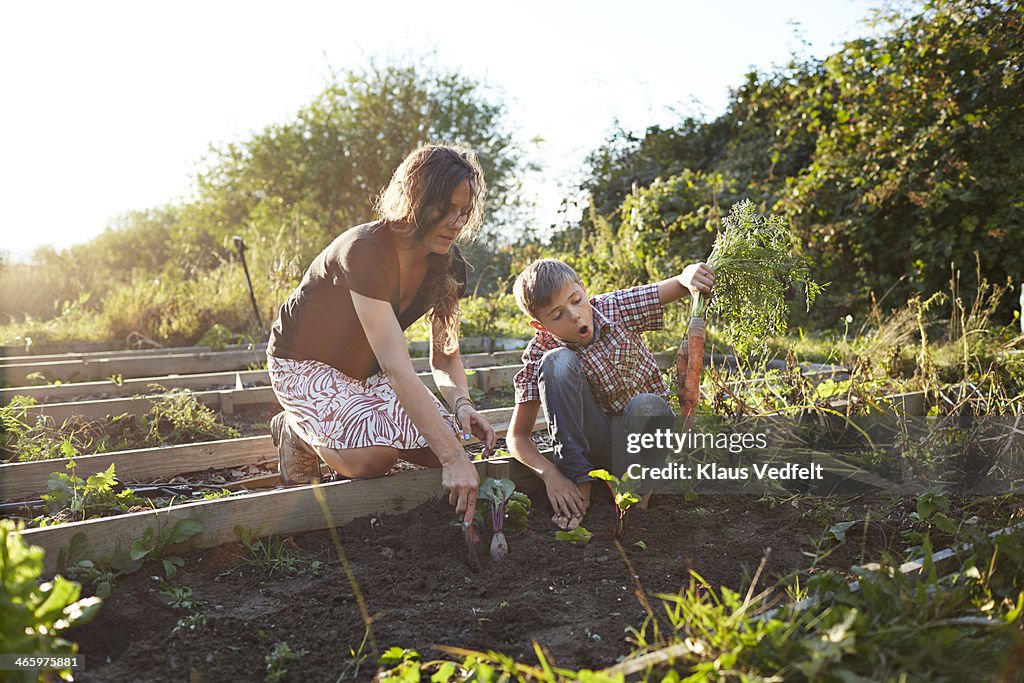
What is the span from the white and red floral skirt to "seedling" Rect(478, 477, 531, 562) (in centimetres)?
38

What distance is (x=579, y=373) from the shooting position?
2.44 m

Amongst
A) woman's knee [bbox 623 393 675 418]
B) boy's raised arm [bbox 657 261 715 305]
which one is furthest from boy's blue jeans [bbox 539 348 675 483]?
boy's raised arm [bbox 657 261 715 305]

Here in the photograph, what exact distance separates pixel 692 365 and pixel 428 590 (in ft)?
3.84

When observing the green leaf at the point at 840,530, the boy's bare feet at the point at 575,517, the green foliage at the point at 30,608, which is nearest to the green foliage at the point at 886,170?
the boy's bare feet at the point at 575,517

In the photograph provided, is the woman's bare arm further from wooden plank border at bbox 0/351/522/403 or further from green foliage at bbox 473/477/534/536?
wooden plank border at bbox 0/351/522/403

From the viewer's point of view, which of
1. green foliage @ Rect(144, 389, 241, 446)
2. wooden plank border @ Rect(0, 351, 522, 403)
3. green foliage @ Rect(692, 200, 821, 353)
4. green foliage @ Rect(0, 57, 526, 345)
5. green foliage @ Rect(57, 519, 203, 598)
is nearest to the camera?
green foliage @ Rect(57, 519, 203, 598)

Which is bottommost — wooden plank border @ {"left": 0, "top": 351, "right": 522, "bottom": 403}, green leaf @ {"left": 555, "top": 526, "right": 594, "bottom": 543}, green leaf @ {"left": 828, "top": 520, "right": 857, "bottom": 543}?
green leaf @ {"left": 828, "top": 520, "right": 857, "bottom": 543}

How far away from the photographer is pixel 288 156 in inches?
526

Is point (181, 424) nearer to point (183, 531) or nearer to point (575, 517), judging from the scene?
point (183, 531)

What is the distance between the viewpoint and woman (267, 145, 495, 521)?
2262 mm

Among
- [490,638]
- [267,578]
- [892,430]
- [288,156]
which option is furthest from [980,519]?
[288,156]

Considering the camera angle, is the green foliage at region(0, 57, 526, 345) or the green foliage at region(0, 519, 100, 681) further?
the green foliage at region(0, 57, 526, 345)

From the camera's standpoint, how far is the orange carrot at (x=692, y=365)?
2.50 meters

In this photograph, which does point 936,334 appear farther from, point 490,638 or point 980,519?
point 490,638
